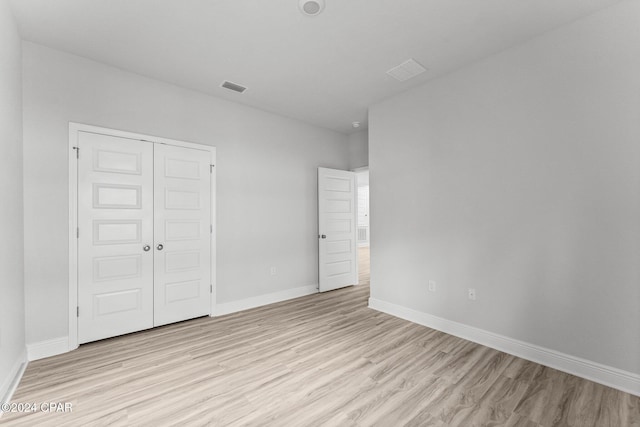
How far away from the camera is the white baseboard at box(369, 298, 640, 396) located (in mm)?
2082

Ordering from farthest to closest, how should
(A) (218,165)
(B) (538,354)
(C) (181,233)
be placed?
1. (A) (218,165)
2. (C) (181,233)
3. (B) (538,354)

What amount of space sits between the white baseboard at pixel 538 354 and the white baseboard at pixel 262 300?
67.9 inches

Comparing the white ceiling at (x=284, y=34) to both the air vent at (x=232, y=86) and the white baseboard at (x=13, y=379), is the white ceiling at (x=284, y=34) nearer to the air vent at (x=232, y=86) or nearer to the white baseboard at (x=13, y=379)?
the air vent at (x=232, y=86)

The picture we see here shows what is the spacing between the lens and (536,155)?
2523 millimetres

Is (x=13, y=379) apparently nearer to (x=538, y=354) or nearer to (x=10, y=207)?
(x=10, y=207)

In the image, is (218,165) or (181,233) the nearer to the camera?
(181,233)

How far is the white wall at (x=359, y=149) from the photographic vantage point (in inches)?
204

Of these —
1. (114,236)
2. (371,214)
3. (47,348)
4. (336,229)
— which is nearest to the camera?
(47,348)

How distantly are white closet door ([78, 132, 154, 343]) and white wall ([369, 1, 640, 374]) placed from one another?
318cm

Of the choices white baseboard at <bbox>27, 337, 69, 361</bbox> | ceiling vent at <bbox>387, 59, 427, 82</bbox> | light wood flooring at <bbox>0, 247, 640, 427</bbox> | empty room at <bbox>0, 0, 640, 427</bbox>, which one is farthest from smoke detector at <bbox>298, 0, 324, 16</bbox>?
white baseboard at <bbox>27, 337, 69, 361</bbox>

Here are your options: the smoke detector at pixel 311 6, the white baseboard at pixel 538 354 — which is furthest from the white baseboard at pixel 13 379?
the white baseboard at pixel 538 354

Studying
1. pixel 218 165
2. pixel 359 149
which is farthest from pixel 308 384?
pixel 359 149

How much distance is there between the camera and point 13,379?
215cm

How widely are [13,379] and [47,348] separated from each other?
50cm
